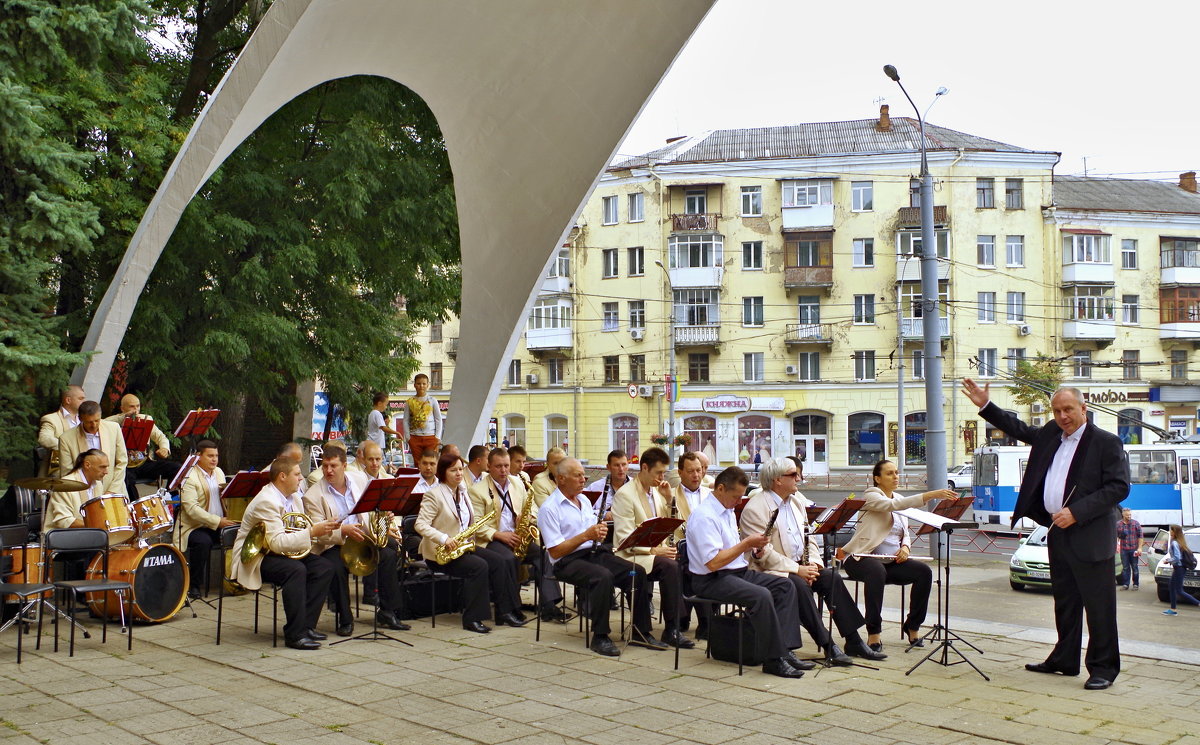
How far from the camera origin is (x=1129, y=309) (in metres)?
50.8

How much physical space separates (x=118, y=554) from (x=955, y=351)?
44.4 meters

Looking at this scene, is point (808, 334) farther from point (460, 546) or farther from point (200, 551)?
point (460, 546)

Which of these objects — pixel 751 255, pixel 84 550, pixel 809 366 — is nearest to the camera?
pixel 84 550

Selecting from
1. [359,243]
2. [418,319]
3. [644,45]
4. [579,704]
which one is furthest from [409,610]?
[418,319]

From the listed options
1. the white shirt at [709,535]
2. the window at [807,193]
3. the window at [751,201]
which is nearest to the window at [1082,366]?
the window at [807,193]

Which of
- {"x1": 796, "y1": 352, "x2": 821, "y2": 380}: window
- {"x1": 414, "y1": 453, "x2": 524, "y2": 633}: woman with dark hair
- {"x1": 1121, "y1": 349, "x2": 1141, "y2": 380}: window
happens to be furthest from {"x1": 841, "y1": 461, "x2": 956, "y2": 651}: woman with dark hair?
{"x1": 1121, "y1": 349, "x2": 1141, "y2": 380}: window

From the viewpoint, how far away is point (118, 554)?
374 inches

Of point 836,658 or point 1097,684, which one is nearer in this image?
point 1097,684

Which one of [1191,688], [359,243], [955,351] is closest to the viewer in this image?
[1191,688]

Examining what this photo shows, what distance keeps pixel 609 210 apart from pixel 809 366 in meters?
11.9

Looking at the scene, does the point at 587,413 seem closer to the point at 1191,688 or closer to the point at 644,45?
the point at 644,45

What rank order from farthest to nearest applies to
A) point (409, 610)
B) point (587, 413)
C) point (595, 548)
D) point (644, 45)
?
point (587, 413)
point (644, 45)
point (409, 610)
point (595, 548)

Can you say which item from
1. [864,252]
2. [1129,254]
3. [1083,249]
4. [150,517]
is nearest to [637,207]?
[864,252]

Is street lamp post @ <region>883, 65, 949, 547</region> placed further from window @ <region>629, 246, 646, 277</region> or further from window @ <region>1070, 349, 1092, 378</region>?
window @ <region>1070, 349, 1092, 378</region>
